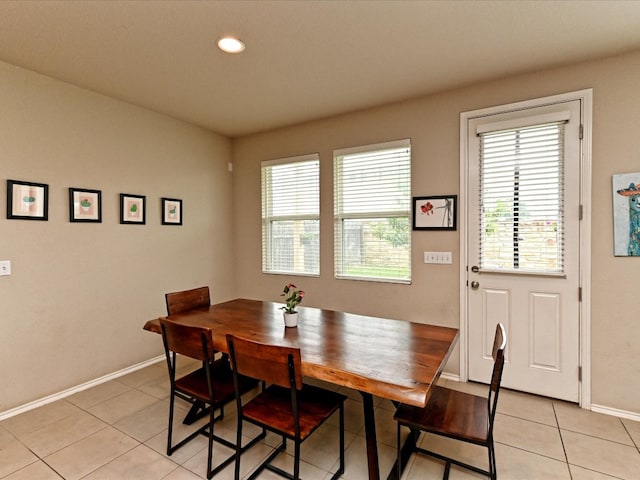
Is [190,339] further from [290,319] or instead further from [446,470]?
[446,470]

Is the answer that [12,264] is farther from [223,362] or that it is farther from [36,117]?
[223,362]

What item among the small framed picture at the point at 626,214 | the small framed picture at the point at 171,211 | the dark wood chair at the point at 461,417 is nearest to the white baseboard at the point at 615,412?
the small framed picture at the point at 626,214

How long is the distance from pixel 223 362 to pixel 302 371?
3.35 feet

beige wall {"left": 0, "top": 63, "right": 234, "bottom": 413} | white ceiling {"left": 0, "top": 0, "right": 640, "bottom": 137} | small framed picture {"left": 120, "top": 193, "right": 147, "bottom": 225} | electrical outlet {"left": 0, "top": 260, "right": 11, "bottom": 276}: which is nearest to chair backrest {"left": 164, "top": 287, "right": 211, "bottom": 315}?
beige wall {"left": 0, "top": 63, "right": 234, "bottom": 413}

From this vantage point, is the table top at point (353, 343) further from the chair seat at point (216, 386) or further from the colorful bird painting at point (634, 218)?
the colorful bird painting at point (634, 218)

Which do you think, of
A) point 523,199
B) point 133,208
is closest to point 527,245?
point 523,199

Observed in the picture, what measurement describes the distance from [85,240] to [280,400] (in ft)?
7.62

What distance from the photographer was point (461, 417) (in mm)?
1659

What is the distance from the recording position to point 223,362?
7.67 ft

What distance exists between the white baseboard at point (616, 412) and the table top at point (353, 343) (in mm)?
1488

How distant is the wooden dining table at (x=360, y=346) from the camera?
141 cm

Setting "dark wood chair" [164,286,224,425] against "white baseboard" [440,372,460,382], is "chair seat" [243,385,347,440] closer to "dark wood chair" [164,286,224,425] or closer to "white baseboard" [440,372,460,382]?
"dark wood chair" [164,286,224,425]

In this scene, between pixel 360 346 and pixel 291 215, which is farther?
pixel 291 215

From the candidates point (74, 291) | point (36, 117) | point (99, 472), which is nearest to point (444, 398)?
point (99, 472)
